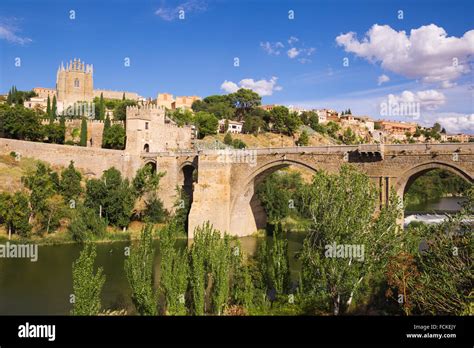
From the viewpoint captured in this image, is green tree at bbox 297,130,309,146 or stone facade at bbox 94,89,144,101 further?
stone facade at bbox 94,89,144,101

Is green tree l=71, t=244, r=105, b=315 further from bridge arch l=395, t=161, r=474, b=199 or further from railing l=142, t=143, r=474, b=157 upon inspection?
railing l=142, t=143, r=474, b=157

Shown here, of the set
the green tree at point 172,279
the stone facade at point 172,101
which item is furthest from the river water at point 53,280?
the stone facade at point 172,101

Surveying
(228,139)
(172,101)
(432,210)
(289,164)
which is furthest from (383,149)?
(172,101)

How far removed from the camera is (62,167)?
90.1ft

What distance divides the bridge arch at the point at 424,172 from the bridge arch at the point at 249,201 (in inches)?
230

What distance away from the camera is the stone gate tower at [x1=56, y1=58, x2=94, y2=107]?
48.0 m

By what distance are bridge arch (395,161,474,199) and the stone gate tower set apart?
A: 41.2 meters

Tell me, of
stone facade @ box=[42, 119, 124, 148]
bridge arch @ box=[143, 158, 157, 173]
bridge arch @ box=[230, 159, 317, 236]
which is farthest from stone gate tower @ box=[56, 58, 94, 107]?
bridge arch @ box=[230, 159, 317, 236]

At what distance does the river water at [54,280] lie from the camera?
13961 mm

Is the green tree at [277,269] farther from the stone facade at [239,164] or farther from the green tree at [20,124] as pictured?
the green tree at [20,124]
